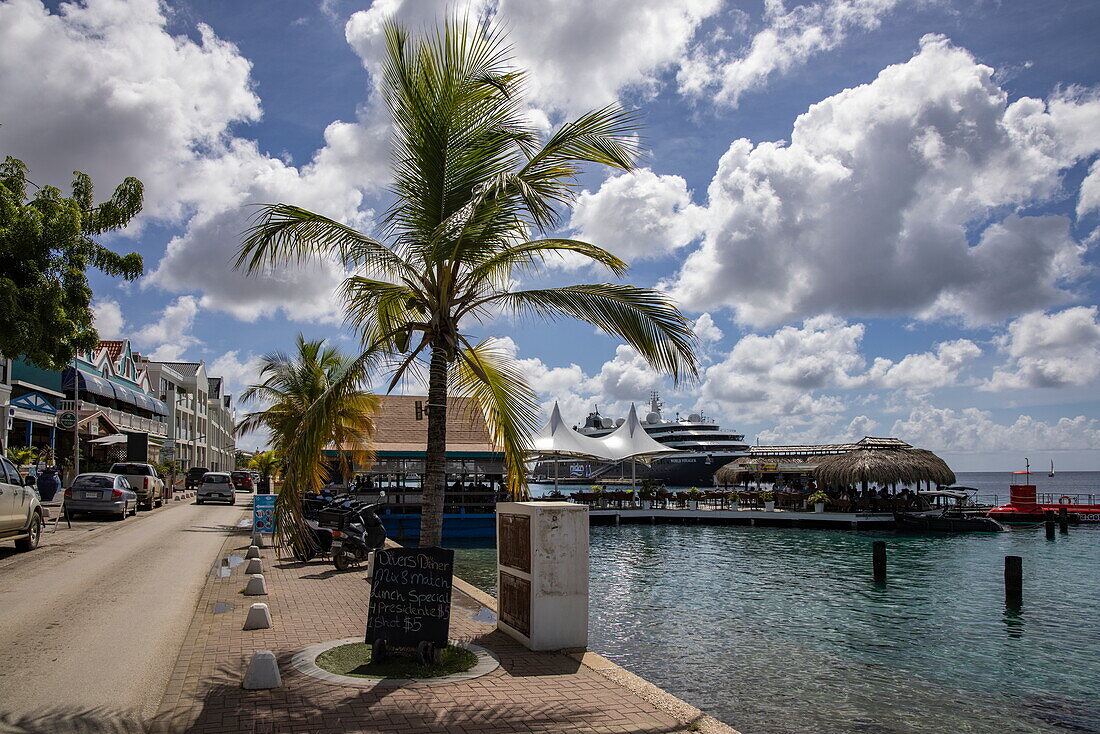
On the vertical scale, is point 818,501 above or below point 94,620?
below

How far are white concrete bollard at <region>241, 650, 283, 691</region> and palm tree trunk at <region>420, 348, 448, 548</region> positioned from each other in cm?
192

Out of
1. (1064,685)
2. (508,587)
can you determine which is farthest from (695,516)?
(508,587)

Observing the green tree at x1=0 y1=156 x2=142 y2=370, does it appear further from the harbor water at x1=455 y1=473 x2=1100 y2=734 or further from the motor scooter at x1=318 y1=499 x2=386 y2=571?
the harbor water at x1=455 y1=473 x2=1100 y2=734

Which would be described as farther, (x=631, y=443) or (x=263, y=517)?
(x=631, y=443)

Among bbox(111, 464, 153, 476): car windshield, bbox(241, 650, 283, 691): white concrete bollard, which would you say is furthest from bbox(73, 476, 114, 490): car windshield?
bbox(241, 650, 283, 691): white concrete bollard

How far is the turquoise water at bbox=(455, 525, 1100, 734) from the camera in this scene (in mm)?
9469

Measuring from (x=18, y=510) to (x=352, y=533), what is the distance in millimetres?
5965

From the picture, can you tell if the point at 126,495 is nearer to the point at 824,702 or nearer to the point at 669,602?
the point at 669,602

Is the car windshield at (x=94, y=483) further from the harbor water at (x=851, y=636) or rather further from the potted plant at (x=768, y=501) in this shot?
the potted plant at (x=768, y=501)

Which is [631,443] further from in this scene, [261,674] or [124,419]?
[261,674]

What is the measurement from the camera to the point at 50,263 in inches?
490

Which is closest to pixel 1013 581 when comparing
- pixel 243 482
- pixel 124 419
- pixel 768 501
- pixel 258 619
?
pixel 258 619

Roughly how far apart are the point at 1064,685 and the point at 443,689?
9.32m

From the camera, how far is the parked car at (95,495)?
Answer: 23797 mm
